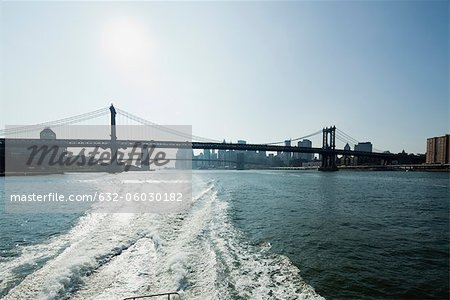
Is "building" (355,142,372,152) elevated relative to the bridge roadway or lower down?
elevated

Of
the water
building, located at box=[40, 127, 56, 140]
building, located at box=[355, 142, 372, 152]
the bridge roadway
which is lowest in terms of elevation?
the water

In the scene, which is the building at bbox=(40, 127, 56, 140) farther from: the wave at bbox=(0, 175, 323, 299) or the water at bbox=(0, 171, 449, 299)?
the wave at bbox=(0, 175, 323, 299)

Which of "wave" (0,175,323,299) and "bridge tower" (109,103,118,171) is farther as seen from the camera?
"bridge tower" (109,103,118,171)

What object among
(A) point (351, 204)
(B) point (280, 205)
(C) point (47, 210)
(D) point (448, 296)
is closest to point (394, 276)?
(D) point (448, 296)

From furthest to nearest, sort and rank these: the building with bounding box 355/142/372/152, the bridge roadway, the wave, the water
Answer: the building with bounding box 355/142/372/152
the bridge roadway
the water
the wave

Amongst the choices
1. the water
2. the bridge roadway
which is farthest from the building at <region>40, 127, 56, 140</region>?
the water

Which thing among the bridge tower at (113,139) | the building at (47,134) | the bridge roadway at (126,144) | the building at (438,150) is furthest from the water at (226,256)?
the building at (438,150)
